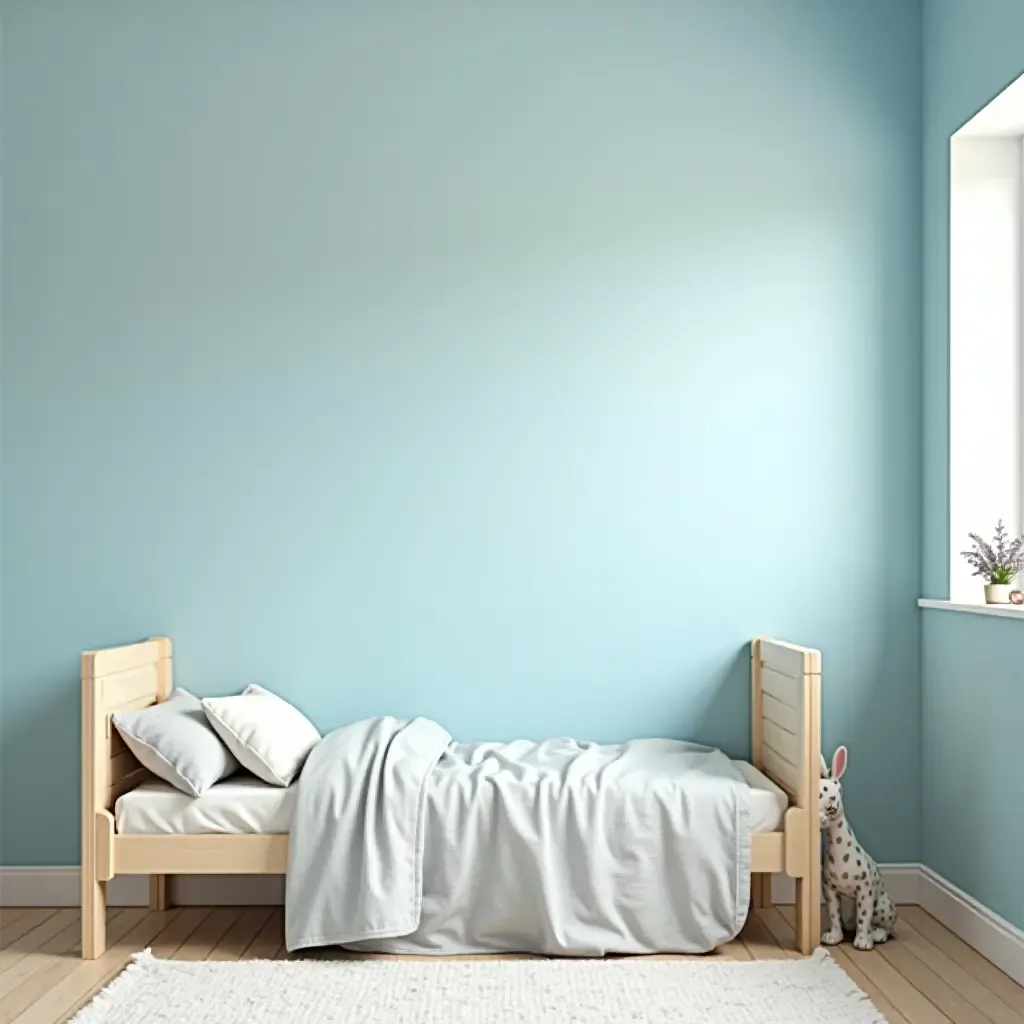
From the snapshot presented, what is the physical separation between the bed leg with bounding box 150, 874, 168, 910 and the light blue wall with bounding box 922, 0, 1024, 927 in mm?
2100

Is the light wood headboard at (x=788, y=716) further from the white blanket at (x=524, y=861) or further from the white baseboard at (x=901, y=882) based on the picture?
the white baseboard at (x=901, y=882)

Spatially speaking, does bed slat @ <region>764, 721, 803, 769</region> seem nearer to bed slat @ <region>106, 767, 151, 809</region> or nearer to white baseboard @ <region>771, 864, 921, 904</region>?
white baseboard @ <region>771, 864, 921, 904</region>

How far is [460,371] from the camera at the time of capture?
3398 mm

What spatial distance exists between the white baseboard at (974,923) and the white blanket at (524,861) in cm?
60

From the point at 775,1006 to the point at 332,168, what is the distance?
243cm

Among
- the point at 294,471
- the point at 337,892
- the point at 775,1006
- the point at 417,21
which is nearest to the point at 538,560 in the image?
the point at 294,471

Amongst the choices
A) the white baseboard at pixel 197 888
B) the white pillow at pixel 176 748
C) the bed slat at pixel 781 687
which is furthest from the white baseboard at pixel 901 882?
the white pillow at pixel 176 748

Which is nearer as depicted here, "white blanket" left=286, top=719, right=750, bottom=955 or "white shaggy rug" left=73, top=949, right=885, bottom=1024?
"white shaggy rug" left=73, top=949, right=885, bottom=1024

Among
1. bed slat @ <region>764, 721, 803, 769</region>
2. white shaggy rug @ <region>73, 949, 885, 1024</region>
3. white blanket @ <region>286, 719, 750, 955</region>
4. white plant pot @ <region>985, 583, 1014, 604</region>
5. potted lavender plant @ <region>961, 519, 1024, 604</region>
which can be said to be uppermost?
potted lavender plant @ <region>961, 519, 1024, 604</region>

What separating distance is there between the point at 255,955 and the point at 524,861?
2.27 ft

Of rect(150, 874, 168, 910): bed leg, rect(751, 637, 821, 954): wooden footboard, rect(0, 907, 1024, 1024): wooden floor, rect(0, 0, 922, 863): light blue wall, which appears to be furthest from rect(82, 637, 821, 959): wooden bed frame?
rect(0, 0, 922, 863): light blue wall

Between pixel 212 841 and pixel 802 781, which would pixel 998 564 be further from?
pixel 212 841

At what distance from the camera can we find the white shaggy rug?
2.49 m

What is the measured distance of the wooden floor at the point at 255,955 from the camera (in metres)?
2.57
